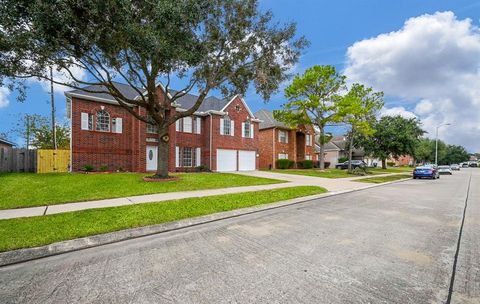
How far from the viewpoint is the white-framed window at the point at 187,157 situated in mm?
23031

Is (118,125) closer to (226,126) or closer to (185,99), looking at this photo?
(185,99)

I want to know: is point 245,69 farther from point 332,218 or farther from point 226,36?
point 332,218

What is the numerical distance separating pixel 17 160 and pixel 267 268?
68.4 feet

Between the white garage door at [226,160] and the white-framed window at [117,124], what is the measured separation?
9245 mm

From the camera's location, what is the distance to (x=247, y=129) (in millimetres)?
27312

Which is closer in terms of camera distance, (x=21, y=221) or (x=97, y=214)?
(x=21, y=221)

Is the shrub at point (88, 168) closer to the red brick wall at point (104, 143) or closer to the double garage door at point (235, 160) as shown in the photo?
the red brick wall at point (104, 143)

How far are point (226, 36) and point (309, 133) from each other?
25745mm

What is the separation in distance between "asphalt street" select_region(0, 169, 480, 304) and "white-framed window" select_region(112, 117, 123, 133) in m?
16.9

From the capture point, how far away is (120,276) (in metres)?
3.51

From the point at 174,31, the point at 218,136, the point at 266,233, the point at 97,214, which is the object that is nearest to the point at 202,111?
the point at 218,136

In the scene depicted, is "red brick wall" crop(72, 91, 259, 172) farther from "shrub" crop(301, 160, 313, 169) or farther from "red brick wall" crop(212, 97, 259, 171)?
"shrub" crop(301, 160, 313, 169)

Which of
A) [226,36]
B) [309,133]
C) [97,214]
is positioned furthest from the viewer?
[309,133]

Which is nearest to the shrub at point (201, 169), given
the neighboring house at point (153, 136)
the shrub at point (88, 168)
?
the neighboring house at point (153, 136)
